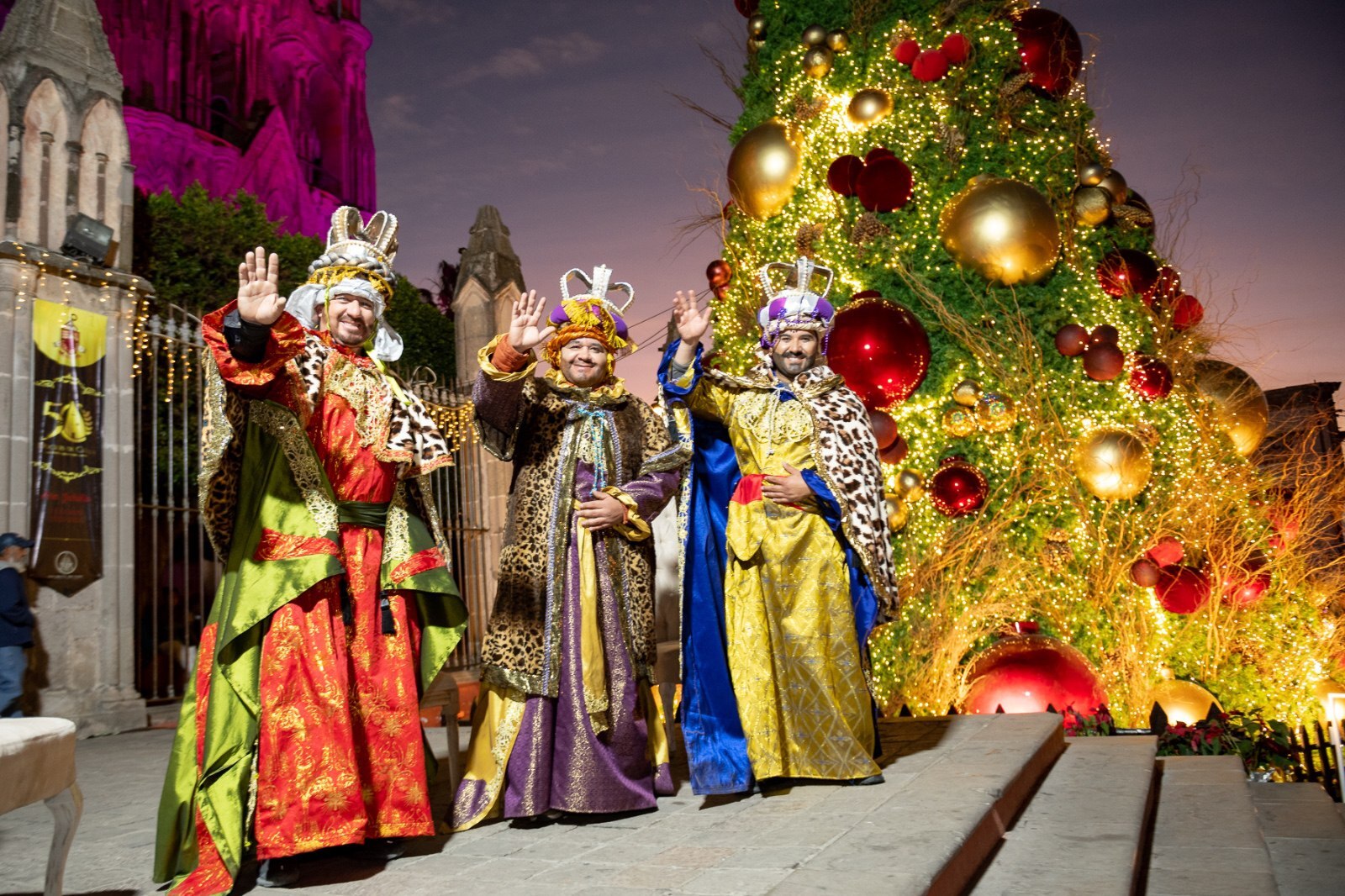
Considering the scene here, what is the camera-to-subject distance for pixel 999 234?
715 cm

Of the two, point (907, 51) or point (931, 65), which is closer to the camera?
point (931, 65)

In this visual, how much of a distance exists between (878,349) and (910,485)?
3.84 feet

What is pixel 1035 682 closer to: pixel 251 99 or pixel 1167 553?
pixel 1167 553

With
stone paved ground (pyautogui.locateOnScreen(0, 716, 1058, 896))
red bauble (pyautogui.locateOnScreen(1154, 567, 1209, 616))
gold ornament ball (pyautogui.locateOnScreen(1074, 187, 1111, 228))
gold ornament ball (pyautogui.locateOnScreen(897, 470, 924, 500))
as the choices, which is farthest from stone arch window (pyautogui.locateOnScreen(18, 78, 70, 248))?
red bauble (pyautogui.locateOnScreen(1154, 567, 1209, 616))

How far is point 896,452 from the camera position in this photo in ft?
24.3

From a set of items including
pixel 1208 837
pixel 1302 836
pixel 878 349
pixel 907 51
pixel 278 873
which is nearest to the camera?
pixel 278 873

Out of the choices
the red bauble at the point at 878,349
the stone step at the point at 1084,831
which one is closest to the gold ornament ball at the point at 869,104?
the red bauble at the point at 878,349

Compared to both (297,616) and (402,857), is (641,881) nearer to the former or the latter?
(402,857)

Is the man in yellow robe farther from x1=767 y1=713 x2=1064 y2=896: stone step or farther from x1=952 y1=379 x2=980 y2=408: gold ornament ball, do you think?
x1=952 y1=379 x2=980 y2=408: gold ornament ball

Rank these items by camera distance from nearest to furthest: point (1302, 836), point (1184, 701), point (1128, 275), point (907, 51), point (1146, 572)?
point (1302, 836) < point (1184, 701) < point (1146, 572) < point (1128, 275) < point (907, 51)

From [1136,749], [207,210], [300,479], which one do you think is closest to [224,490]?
[300,479]

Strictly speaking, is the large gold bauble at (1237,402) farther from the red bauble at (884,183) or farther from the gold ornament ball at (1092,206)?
the red bauble at (884,183)

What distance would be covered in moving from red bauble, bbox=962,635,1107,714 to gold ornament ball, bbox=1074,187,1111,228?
3.30 metres

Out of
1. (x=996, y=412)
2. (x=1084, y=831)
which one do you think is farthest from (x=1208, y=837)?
(x=996, y=412)
